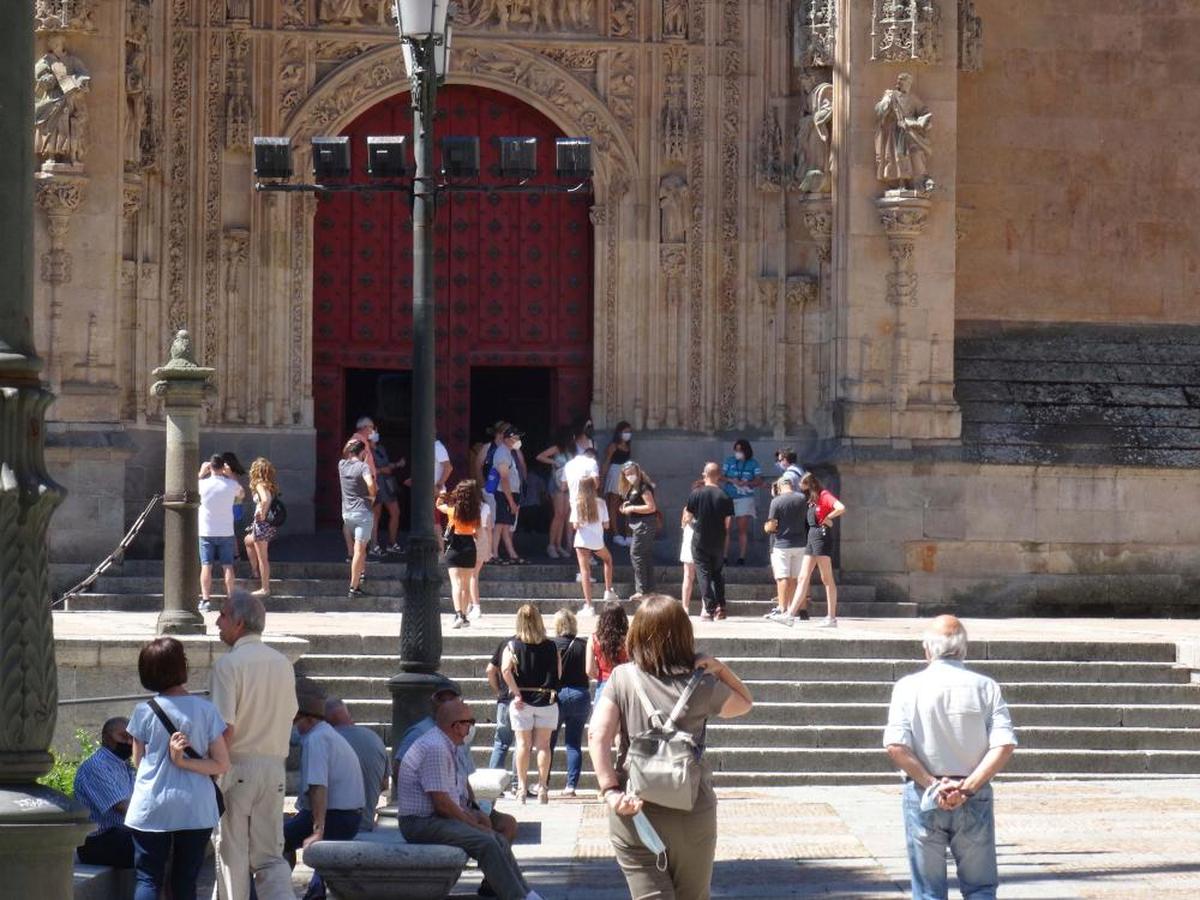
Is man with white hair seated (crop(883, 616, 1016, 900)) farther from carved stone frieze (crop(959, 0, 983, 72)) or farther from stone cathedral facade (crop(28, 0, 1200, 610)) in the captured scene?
carved stone frieze (crop(959, 0, 983, 72))

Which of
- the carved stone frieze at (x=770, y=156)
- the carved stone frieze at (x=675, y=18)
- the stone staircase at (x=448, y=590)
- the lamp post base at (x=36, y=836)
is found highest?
the carved stone frieze at (x=675, y=18)

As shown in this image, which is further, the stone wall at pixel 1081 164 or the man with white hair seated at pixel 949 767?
the stone wall at pixel 1081 164

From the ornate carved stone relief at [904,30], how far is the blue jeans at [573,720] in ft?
33.5

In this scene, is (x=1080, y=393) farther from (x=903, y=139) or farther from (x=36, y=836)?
(x=36, y=836)

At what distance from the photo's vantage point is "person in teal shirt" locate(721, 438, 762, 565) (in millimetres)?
24500

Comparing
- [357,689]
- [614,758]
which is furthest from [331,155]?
[614,758]

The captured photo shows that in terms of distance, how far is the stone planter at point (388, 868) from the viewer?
10.6 m

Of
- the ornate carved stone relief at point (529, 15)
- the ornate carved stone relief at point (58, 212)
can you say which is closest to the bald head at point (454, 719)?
the ornate carved stone relief at point (58, 212)

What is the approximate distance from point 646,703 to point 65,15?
16.6m

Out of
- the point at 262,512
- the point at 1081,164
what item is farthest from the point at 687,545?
the point at 1081,164

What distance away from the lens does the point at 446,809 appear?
1104 cm

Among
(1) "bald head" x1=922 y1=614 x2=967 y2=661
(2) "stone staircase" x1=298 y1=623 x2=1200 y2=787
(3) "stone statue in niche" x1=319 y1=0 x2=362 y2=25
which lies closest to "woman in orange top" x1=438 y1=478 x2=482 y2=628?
(2) "stone staircase" x1=298 y1=623 x2=1200 y2=787

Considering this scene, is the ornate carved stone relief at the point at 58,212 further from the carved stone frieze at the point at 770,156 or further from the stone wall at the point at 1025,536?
the stone wall at the point at 1025,536

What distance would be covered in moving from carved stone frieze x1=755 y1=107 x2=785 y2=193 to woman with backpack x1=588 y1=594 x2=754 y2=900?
58.3ft
